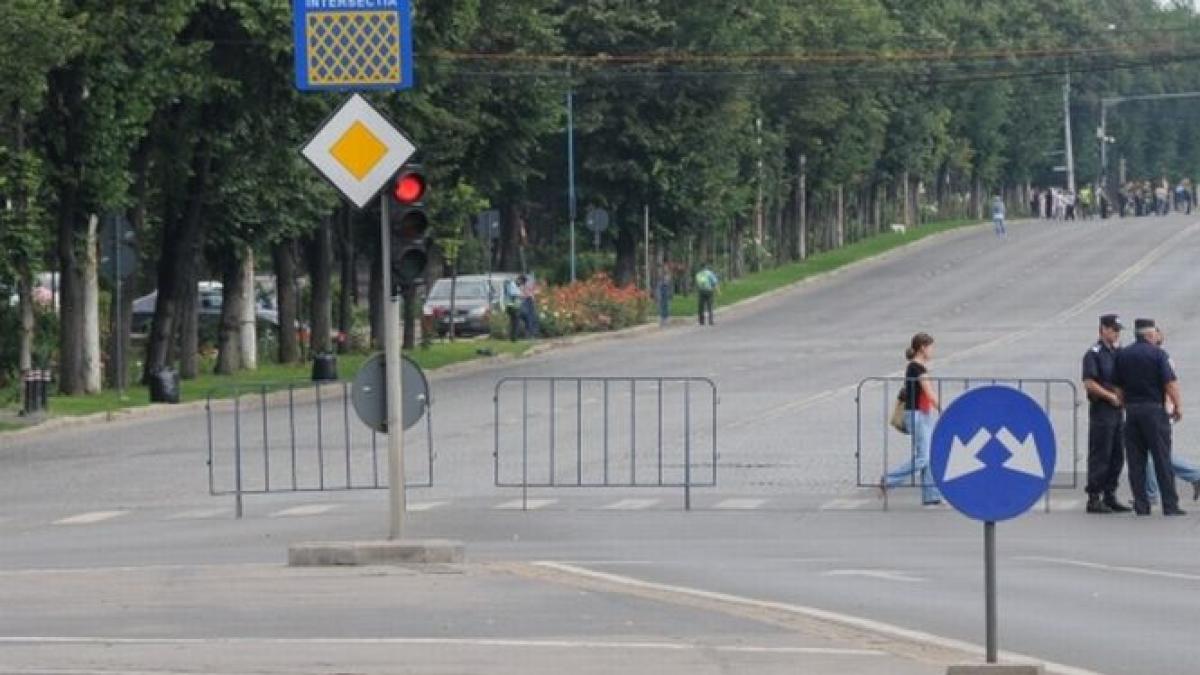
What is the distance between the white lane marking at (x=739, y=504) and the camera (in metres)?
27.8

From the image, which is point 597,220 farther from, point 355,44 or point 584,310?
point 355,44

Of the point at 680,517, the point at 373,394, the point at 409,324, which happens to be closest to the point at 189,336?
the point at 409,324

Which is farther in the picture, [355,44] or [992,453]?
[355,44]

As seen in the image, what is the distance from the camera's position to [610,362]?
187 feet

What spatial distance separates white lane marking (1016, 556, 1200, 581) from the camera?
2033 cm

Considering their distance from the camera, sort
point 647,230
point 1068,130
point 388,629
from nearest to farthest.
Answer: point 388,629
point 647,230
point 1068,130

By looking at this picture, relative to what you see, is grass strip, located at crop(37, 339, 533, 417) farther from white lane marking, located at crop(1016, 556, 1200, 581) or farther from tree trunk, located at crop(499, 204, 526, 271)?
tree trunk, located at crop(499, 204, 526, 271)

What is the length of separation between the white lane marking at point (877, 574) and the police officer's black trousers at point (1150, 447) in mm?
5841

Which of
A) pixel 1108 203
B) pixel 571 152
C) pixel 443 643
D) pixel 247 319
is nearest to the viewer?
pixel 443 643

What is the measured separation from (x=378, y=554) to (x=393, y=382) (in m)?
1.21

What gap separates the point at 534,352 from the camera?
63375 millimetres

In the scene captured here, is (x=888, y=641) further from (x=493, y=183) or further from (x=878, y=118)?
(x=878, y=118)

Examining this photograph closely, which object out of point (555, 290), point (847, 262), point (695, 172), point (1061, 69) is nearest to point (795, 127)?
point (847, 262)

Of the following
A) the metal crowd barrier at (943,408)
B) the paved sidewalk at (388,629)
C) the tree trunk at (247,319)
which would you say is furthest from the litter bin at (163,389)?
the paved sidewalk at (388,629)
